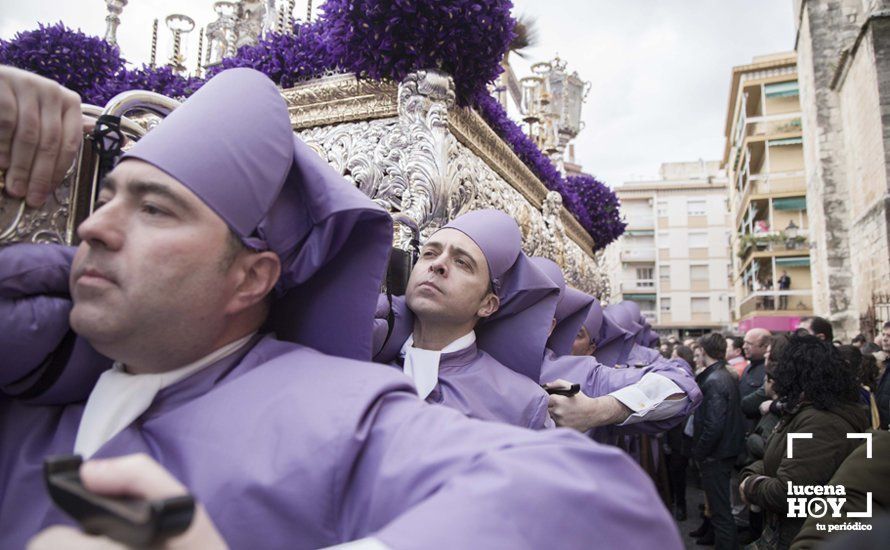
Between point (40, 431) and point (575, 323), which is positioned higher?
point (575, 323)

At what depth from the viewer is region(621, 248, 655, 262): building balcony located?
53.7 metres

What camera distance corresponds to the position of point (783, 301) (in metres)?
31.0

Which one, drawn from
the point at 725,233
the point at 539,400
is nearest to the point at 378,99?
the point at 539,400

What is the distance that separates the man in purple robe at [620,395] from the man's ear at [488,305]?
0.49 metres

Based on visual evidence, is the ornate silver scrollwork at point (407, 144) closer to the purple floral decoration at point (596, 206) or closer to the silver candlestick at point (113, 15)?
the silver candlestick at point (113, 15)

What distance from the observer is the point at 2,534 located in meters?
1.16

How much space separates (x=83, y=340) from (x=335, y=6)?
2.27m

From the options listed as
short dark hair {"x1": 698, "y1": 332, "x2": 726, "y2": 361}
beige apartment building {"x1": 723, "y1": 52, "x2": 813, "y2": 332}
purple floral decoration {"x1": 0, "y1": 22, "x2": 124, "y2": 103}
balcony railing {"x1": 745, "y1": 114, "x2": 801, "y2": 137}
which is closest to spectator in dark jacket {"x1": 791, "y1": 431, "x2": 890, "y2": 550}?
short dark hair {"x1": 698, "y1": 332, "x2": 726, "y2": 361}

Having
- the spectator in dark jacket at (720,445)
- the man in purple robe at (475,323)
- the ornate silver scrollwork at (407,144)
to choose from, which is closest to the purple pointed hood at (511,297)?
the man in purple robe at (475,323)

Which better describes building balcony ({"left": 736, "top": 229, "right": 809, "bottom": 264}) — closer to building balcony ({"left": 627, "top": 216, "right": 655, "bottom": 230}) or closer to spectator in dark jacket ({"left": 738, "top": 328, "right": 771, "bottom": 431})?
building balcony ({"left": 627, "top": 216, "right": 655, "bottom": 230})

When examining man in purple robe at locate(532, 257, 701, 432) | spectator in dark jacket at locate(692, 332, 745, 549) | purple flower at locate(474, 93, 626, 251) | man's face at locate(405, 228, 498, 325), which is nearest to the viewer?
man's face at locate(405, 228, 498, 325)

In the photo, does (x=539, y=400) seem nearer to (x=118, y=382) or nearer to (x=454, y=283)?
(x=454, y=283)
